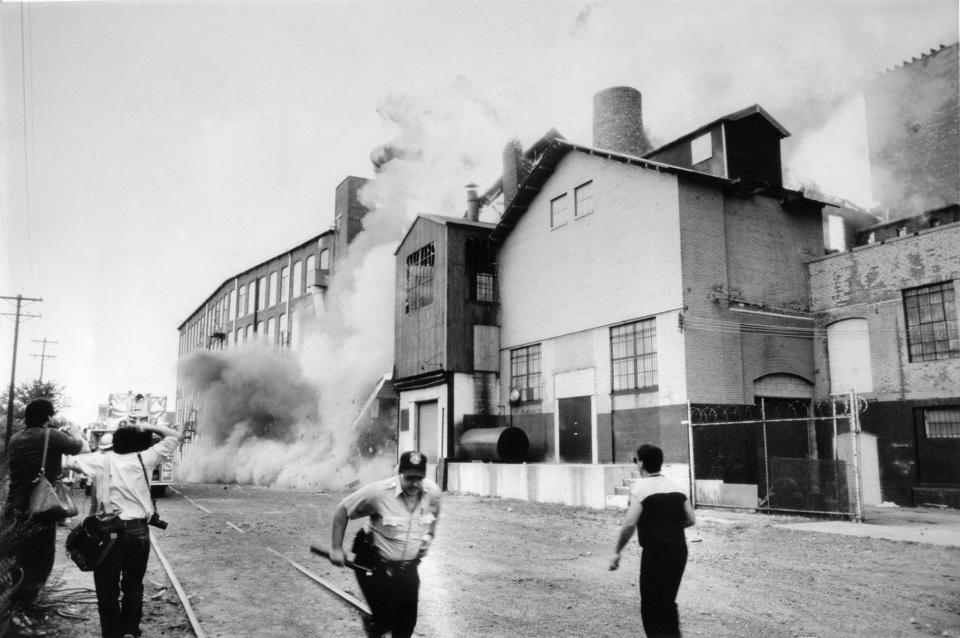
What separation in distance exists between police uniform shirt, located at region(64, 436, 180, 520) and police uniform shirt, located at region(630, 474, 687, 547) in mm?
4065

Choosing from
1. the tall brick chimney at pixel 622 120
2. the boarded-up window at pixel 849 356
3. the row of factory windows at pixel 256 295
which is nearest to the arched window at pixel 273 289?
the row of factory windows at pixel 256 295

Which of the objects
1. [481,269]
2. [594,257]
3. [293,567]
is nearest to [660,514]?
[293,567]

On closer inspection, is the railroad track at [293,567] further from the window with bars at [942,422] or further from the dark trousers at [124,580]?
the window with bars at [942,422]

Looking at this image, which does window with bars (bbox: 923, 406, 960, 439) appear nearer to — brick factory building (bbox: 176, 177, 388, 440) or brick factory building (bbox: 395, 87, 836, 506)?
brick factory building (bbox: 395, 87, 836, 506)

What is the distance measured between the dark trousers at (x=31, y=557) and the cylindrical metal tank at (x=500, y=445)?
17652 millimetres

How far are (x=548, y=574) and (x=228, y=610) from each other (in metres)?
4.28

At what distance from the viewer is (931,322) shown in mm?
18719

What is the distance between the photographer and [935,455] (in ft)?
60.0

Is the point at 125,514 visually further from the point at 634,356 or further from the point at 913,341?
the point at 913,341

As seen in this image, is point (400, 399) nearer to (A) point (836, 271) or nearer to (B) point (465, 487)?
(B) point (465, 487)

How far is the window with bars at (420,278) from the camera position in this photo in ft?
92.2

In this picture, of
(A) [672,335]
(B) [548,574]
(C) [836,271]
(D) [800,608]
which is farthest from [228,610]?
(C) [836,271]

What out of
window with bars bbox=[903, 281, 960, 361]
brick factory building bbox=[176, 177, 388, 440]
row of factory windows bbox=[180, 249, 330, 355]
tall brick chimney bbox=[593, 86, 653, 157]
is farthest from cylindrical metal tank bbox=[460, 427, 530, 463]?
row of factory windows bbox=[180, 249, 330, 355]

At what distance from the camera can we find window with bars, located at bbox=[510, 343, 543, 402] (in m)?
25.4
